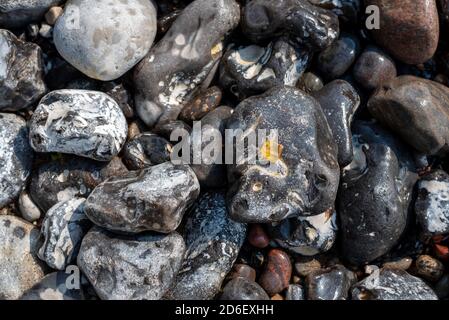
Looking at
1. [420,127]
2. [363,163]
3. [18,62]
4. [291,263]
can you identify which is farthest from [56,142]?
[420,127]

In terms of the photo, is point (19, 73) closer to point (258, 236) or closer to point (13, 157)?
point (13, 157)

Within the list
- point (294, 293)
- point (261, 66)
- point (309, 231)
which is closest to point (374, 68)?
point (261, 66)

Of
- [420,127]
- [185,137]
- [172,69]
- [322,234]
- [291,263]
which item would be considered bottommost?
[291,263]

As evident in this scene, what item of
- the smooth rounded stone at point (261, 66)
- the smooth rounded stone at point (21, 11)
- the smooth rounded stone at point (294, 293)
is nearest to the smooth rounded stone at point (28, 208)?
the smooth rounded stone at point (21, 11)

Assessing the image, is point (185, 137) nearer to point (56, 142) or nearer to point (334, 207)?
point (56, 142)

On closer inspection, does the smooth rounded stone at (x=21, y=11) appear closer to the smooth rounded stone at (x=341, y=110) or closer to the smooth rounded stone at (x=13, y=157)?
the smooth rounded stone at (x=13, y=157)
